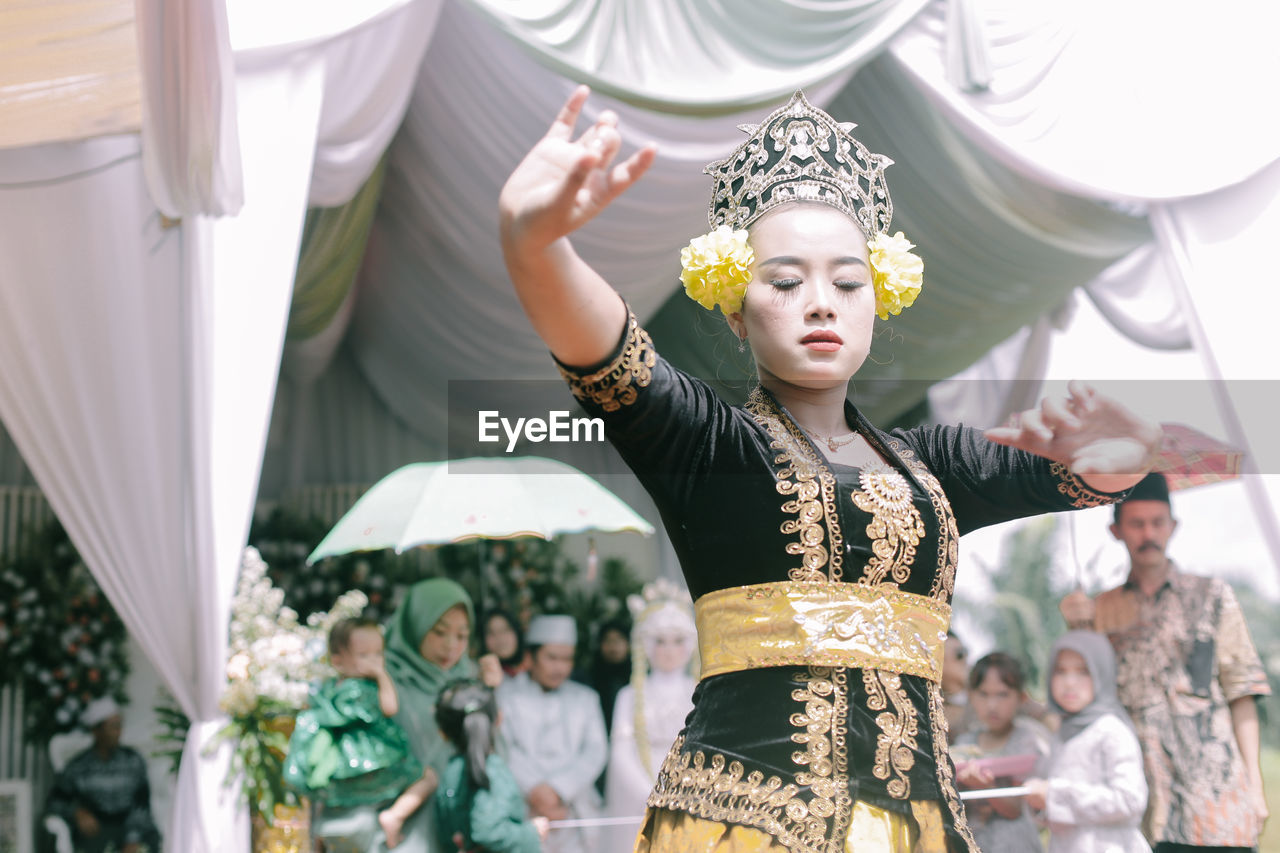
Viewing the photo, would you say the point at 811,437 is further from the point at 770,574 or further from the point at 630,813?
the point at 630,813

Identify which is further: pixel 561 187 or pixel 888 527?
pixel 888 527

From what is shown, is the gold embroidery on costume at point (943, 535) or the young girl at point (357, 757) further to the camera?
the young girl at point (357, 757)

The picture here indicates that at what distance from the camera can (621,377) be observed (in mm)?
1254

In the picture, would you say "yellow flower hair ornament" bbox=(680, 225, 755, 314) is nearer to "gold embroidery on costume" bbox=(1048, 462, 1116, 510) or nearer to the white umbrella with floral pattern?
"gold embroidery on costume" bbox=(1048, 462, 1116, 510)

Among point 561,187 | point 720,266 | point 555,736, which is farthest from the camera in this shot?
point 555,736

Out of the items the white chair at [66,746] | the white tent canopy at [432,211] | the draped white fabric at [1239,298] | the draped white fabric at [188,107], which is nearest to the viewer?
the draped white fabric at [188,107]

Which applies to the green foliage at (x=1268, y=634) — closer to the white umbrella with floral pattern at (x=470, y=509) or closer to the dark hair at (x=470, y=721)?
the white umbrella with floral pattern at (x=470, y=509)

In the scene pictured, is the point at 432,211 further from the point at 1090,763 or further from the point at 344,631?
the point at 1090,763

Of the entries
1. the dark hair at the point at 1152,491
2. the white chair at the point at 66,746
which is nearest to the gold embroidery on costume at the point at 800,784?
the dark hair at the point at 1152,491

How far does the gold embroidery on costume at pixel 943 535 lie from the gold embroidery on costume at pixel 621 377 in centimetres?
42

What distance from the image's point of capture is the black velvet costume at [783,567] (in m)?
1.28

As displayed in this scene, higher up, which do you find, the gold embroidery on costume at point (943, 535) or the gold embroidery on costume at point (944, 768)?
the gold embroidery on costume at point (943, 535)

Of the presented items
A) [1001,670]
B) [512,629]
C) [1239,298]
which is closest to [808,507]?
[1001,670]

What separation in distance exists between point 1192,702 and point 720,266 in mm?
2791
